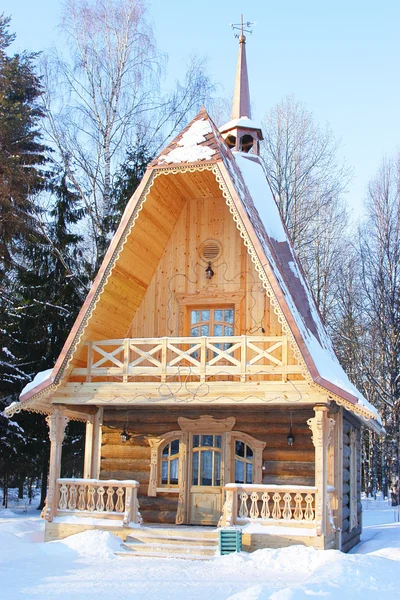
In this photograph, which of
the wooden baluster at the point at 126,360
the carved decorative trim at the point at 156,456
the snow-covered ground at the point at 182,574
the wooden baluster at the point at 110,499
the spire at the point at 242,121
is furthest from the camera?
the spire at the point at 242,121

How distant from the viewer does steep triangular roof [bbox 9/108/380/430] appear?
42.8ft

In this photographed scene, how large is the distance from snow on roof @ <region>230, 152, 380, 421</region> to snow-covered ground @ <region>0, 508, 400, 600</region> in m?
3.15

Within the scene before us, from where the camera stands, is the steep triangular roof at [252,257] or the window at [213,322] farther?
the window at [213,322]

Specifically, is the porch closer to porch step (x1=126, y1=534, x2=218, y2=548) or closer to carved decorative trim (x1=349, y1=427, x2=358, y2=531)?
porch step (x1=126, y1=534, x2=218, y2=548)

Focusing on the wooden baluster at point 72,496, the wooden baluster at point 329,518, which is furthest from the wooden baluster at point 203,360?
the wooden baluster at point 72,496

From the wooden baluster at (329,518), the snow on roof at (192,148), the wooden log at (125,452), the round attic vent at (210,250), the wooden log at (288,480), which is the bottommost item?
the wooden baluster at (329,518)

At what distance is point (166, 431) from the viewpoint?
52.8 ft

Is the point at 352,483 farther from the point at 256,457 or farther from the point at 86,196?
the point at 86,196

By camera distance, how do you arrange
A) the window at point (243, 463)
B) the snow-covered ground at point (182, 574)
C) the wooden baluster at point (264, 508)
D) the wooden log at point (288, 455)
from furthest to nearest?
the window at point (243, 463), the wooden log at point (288, 455), the wooden baluster at point (264, 508), the snow-covered ground at point (182, 574)

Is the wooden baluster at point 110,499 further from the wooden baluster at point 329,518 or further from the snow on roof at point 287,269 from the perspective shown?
the snow on roof at point 287,269

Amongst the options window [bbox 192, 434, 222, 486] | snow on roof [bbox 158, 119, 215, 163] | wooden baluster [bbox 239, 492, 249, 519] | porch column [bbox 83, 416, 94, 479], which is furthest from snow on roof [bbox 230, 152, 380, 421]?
porch column [bbox 83, 416, 94, 479]

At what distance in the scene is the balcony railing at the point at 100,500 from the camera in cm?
1395

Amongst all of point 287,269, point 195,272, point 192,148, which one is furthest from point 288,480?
point 192,148

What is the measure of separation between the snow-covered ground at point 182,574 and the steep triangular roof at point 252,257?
2835 mm
